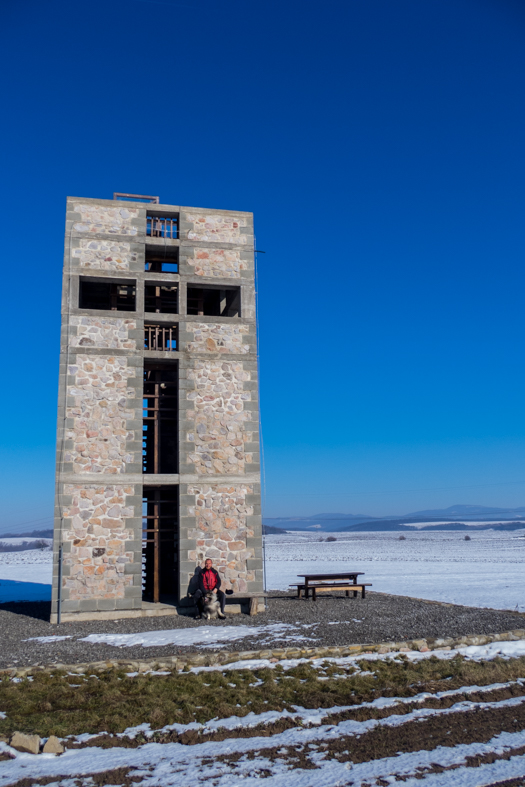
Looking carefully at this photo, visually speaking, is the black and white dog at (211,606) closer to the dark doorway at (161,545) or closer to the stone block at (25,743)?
the dark doorway at (161,545)

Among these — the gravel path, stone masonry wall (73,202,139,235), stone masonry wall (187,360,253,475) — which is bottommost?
the gravel path

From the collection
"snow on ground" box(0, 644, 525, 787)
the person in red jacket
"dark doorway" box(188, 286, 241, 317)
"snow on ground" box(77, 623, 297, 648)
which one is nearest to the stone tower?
the person in red jacket

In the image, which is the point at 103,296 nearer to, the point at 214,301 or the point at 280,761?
the point at 214,301

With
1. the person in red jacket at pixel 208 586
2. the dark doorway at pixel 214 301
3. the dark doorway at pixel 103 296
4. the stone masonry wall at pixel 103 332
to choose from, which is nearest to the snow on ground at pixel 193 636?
the person in red jacket at pixel 208 586

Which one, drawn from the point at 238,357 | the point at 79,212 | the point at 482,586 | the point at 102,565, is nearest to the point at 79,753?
the point at 102,565

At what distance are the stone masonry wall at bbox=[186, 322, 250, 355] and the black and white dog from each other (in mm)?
6194

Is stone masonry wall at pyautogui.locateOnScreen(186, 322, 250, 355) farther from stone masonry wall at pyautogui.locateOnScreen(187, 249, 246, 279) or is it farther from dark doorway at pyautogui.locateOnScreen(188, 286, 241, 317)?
stone masonry wall at pyautogui.locateOnScreen(187, 249, 246, 279)

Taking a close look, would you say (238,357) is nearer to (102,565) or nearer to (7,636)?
(102,565)

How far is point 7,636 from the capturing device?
1161 centimetres

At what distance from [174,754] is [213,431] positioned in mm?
9964

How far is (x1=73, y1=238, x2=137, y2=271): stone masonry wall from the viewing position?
1521 centimetres

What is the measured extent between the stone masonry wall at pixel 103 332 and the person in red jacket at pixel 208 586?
5.92m

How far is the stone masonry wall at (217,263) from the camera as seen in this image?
16.0m

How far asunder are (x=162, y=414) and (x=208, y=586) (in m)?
5.65
